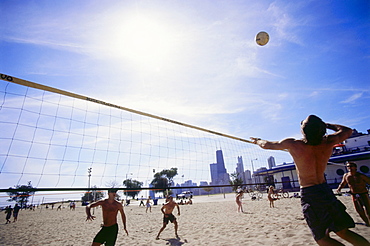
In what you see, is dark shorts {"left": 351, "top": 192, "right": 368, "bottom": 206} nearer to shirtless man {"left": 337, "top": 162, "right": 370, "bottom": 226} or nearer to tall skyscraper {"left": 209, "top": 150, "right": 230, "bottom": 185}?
shirtless man {"left": 337, "top": 162, "right": 370, "bottom": 226}

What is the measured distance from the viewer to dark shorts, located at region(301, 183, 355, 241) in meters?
1.81

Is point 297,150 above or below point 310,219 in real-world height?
above

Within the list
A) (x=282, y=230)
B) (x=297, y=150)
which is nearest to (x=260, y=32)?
(x=297, y=150)

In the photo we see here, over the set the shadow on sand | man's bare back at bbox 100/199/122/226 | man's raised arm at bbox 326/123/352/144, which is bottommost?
the shadow on sand

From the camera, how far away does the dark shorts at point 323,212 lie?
5.93 ft

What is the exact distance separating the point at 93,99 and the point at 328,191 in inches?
193

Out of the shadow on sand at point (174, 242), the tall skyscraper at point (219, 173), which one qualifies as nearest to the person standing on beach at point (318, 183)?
the shadow on sand at point (174, 242)

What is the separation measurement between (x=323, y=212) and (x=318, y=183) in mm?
288

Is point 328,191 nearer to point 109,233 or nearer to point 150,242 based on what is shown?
point 109,233

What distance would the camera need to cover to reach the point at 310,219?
193 centimetres

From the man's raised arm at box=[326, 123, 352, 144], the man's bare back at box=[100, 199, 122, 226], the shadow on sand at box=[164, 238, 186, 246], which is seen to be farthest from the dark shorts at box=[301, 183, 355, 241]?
the shadow on sand at box=[164, 238, 186, 246]

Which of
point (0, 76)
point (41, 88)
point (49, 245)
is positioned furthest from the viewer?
point (49, 245)

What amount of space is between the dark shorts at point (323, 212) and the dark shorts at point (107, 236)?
3336 mm

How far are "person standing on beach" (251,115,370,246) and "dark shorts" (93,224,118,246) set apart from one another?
3.32 metres
